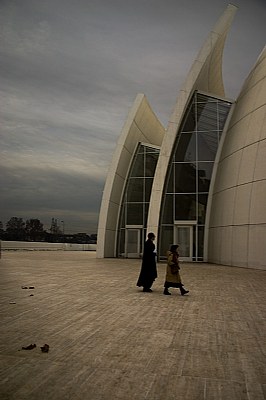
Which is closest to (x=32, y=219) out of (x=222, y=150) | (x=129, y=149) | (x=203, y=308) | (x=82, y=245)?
(x=82, y=245)

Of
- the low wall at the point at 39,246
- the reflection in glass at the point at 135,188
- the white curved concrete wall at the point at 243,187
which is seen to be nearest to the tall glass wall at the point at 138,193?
the reflection in glass at the point at 135,188

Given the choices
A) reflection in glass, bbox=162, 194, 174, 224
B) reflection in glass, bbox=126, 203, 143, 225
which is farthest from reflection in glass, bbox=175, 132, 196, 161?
reflection in glass, bbox=126, 203, 143, 225

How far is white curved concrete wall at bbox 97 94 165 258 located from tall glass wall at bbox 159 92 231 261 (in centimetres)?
470

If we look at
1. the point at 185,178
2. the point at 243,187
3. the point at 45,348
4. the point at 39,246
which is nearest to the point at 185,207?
the point at 185,178

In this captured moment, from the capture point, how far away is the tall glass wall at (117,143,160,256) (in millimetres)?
31141

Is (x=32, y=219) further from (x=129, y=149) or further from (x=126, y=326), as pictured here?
(x=126, y=326)

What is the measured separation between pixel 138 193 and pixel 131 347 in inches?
1043

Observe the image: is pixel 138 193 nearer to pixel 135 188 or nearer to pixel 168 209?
pixel 135 188

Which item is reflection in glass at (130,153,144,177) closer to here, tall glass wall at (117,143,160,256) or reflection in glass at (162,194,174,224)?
tall glass wall at (117,143,160,256)

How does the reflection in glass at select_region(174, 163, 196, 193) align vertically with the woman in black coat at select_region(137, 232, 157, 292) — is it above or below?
above

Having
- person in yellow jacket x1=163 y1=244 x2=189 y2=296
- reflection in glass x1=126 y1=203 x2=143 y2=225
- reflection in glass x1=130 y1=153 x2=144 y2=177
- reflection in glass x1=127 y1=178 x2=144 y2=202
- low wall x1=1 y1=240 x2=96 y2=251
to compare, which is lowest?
low wall x1=1 y1=240 x2=96 y2=251

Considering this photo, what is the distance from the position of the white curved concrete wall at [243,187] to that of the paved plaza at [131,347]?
→ 11388mm

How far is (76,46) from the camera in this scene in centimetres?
293

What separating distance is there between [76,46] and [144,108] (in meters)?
29.1
